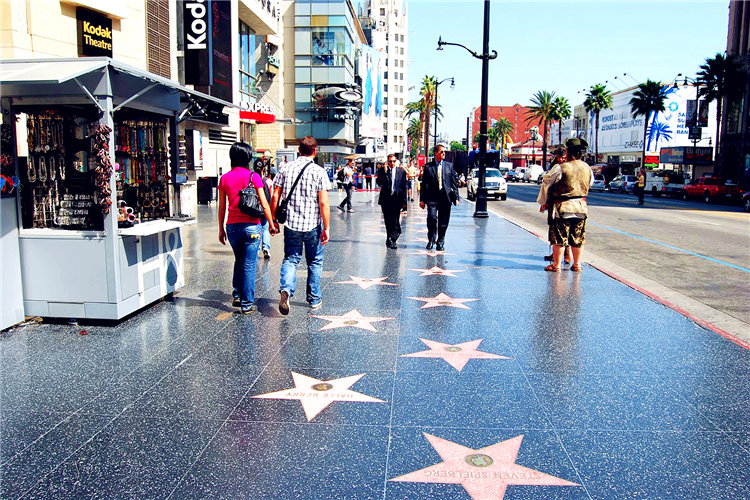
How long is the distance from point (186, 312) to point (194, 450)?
3542 millimetres

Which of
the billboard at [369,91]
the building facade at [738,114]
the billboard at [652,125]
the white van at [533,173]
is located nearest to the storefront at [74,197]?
the building facade at [738,114]

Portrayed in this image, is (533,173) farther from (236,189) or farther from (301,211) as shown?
(236,189)

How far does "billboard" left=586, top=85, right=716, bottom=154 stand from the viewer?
70.9 metres

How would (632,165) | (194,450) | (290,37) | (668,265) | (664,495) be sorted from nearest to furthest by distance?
1. (664,495)
2. (194,450)
3. (668,265)
4. (290,37)
5. (632,165)

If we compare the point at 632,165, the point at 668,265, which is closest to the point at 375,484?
the point at 668,265

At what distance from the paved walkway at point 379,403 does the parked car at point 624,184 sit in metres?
46.5

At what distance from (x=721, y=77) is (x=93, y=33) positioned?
2070 inches

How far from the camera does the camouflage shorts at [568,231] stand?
9.59 metres

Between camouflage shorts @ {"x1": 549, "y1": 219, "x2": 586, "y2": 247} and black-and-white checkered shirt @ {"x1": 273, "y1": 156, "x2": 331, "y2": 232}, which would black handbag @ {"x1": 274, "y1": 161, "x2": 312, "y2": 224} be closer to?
black-and-white checkered shirt @ {"x1": 273, "y1": 156, "x2": 331, "y2": 232}

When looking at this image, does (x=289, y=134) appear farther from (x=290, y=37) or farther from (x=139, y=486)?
(x=139, y=486)

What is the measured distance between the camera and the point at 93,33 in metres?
14.8

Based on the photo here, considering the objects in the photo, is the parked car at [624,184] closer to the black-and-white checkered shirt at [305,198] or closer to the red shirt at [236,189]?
the black-and-white checkered shirt at [305,198]

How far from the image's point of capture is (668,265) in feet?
36.7

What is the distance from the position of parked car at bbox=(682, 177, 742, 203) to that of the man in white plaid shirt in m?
38.9
